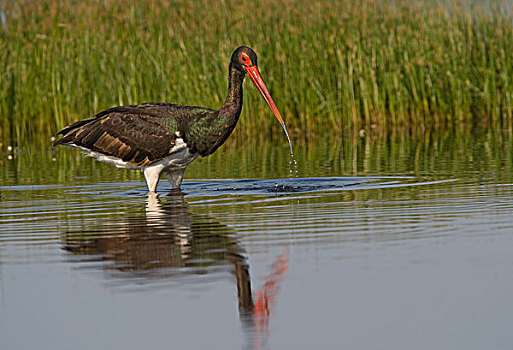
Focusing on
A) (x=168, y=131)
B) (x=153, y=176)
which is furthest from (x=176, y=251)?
(x=153, y=176)

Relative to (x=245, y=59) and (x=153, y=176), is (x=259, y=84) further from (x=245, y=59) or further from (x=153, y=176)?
(x=153, y=176)

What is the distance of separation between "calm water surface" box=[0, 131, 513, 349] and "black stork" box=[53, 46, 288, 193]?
0.34 meters

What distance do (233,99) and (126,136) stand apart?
121cm

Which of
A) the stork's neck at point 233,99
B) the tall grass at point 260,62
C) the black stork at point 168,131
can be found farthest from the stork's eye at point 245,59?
the tall grass at point 260,62

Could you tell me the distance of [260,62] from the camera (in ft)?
55.5

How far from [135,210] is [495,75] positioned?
1068 cm

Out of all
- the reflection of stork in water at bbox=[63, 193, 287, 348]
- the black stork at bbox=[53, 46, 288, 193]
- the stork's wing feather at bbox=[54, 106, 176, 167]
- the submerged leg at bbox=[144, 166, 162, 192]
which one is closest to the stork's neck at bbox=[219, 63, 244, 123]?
the black stork at bbox=[53, 46, 288, 193]

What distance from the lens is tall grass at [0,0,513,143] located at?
1695 centimetres

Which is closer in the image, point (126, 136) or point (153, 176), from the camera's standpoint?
point (153, 176)

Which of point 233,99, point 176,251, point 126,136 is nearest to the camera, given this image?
point 176,251

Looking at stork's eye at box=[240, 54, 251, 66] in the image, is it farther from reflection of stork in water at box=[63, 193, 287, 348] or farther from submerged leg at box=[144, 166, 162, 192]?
reflection of stork in water at box=[63, 193, 287, 348]

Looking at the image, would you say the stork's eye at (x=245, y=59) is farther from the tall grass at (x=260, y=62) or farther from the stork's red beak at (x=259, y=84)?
the tall grass at (x=260, y=62)

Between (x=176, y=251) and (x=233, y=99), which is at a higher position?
(x=233, y=99)

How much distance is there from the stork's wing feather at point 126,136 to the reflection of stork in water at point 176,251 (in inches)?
66.9
